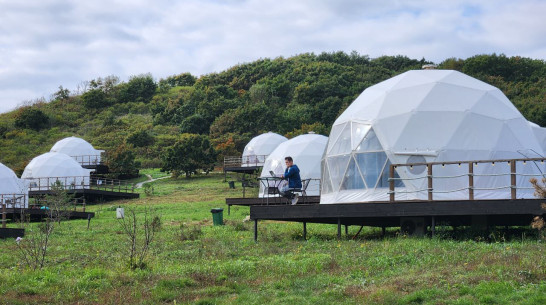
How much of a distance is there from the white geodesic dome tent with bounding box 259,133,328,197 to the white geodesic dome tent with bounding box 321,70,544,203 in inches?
649

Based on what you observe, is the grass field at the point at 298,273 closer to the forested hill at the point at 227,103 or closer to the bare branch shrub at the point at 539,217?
the bare branch shrub at the point at 539,217

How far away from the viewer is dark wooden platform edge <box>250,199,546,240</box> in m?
16.3

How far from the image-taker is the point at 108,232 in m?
26.0

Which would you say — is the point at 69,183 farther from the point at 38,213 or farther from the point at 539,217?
the point at 539,217

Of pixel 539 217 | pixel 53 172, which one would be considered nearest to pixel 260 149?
pixel 53 172

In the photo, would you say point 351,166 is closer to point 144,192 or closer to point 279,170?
point 279,170

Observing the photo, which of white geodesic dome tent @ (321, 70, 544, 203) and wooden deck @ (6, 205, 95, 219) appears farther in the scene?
wooden deck @ (6, 205, 95, 219)

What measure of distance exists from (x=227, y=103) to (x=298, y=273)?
2829 inches

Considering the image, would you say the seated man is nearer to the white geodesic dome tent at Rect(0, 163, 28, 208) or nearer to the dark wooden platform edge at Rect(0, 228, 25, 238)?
the dark wooden platform edge at Rect(0, 228, 25, 238)

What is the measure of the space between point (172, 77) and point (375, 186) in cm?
10305

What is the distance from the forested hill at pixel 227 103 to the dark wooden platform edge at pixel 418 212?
112 feet

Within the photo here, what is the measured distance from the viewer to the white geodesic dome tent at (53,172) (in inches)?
1998

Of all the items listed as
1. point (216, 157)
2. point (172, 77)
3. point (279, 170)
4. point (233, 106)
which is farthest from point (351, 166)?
point (172, 77)

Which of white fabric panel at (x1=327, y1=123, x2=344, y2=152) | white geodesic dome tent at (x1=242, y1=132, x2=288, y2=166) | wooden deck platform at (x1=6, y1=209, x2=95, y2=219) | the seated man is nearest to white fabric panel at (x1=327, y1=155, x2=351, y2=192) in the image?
white fabric panel at (x1=327, y1=123, x2=344, y2=152)
